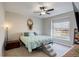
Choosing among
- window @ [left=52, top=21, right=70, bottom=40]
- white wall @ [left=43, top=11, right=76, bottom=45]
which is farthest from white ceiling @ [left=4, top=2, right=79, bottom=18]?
window @ [left=52, top=21, right=70, bottom=40]

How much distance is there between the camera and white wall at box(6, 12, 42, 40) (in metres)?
1.52

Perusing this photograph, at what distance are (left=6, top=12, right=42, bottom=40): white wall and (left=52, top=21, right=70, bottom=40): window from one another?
1.09ft

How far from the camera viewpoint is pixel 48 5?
1433 millimetres

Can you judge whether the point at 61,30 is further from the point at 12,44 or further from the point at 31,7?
the point at 12,44

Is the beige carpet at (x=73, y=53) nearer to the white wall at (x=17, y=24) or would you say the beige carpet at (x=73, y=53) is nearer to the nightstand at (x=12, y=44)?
the white wall at (x=17, y=24)

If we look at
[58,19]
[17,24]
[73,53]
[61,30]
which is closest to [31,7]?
[17,24]

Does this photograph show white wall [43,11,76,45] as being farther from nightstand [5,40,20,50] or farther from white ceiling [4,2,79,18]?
nightstand [5,40,20,50]

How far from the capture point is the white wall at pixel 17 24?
152cm

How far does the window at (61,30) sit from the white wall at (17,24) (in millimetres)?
332

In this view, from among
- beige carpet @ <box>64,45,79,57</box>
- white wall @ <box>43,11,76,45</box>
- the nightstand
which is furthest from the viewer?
the nightstand

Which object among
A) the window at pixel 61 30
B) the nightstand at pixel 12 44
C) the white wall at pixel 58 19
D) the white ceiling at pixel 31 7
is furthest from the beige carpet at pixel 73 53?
the nightstand at pixel 12 44

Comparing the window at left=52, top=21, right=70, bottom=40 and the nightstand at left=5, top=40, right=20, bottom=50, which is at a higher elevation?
the window at left=52, top=21, right=70, bottom=40

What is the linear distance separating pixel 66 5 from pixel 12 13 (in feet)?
3.37

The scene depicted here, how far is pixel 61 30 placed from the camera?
1642mm
